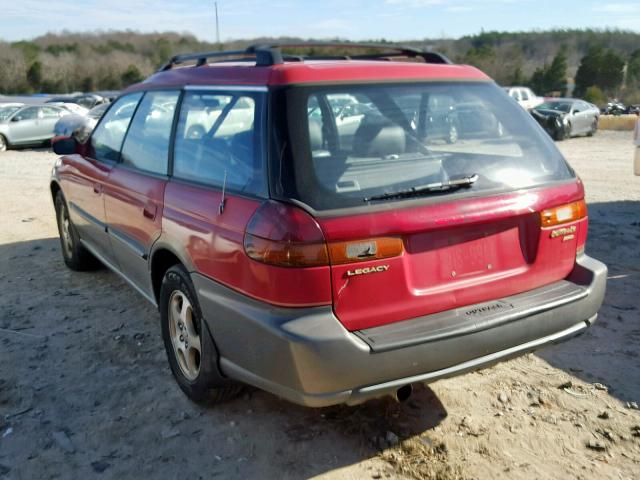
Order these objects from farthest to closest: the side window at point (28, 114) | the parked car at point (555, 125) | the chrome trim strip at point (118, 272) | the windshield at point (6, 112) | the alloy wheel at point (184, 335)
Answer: the parked car at point (555, 125)
the side window at point (28, 114)
the windshield at point (6, 112)
the chrome trim strip at point (118, 272)
the alloy wheel at point (184, 335)

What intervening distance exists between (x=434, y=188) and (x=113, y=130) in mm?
2830

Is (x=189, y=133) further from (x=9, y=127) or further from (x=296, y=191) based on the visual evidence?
(x=9, y=127)

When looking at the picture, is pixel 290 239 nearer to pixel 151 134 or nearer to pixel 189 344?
pixel 189 344

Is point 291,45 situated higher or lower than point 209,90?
higher

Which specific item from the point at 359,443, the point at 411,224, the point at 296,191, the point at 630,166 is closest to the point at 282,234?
the point at 296,191

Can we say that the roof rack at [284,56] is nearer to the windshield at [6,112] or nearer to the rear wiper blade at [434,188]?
the rear wiper blade at [434,188]

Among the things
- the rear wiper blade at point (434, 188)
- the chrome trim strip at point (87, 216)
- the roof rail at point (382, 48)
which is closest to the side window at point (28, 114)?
the chrome trim strip at point (87, 216)

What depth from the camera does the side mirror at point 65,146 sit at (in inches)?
209

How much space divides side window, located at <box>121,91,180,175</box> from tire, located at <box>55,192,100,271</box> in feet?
5.67

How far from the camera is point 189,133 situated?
3619 mm

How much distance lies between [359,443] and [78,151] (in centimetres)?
349

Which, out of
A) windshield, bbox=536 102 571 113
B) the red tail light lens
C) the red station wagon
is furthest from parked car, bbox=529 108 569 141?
the red tail light lens

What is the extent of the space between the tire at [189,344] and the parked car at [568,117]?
1970 cm

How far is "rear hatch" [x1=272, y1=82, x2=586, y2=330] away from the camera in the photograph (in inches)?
107
